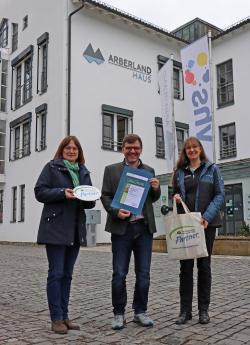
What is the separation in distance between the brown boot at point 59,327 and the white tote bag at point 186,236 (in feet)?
4.39

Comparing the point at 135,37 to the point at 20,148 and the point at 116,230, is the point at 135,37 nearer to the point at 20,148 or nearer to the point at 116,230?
the point at 20,148

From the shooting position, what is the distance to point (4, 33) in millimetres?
29875

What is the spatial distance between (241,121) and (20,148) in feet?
38.6

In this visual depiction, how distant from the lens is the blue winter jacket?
525cm

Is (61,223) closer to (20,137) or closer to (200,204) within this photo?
(200,204)

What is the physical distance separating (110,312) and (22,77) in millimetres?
22508

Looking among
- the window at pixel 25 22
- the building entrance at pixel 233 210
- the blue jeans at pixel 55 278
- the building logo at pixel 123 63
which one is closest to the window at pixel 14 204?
the building logo at pixel 123 63

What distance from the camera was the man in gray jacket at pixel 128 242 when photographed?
201 inches

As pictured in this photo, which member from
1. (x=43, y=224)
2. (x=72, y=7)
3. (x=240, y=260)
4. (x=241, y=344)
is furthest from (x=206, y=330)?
(x=72, y=7)

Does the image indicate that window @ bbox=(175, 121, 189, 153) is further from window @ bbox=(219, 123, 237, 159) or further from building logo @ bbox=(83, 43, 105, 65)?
building logo @ bbox=(83, 43, 105, 65)

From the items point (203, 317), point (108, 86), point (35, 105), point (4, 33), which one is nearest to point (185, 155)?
point (203, 317)

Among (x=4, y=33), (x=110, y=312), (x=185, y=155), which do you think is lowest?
(x=110, y=312)

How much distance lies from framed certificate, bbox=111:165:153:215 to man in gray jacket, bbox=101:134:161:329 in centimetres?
7

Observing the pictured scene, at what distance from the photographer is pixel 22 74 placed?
2675 cm
